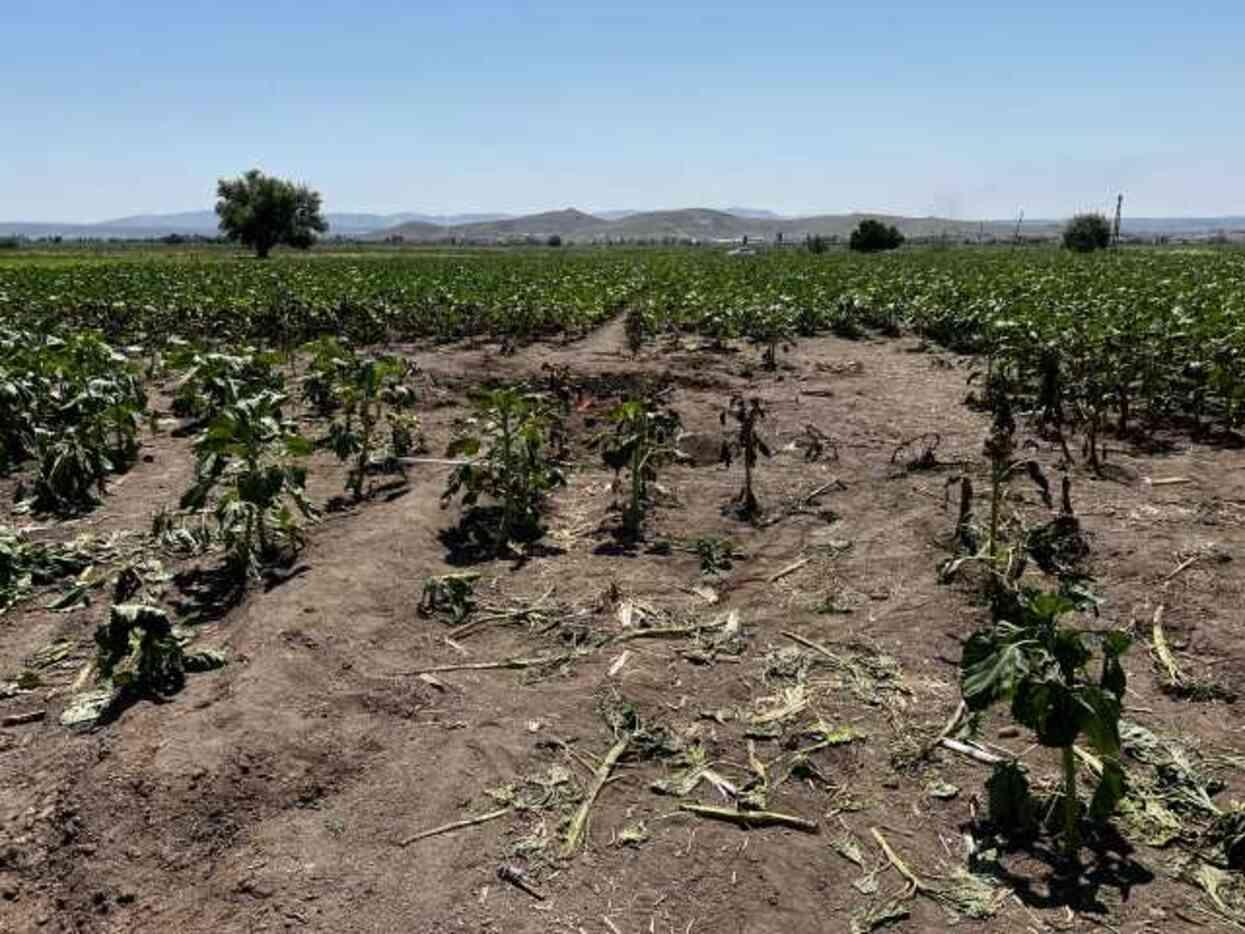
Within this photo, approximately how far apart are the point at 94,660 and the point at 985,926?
13.3 feet

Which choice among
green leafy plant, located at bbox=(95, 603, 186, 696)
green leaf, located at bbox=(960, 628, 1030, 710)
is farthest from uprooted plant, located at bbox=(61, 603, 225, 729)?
green leaf, located at bbox=(960, 628, 1030, 710)

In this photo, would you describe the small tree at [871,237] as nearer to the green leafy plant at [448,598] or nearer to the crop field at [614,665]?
the crop field at [614,665]

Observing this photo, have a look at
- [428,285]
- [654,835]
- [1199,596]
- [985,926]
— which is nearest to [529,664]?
[654,835]

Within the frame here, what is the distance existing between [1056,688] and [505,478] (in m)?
4.13

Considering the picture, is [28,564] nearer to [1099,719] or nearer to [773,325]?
[1099,719]

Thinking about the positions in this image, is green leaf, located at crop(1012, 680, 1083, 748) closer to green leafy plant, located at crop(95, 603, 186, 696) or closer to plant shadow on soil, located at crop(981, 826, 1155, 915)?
plant shadow on soil, located at crop(981, 826, 1155, 915)

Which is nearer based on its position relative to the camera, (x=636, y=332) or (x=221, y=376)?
(x=221, y=376)

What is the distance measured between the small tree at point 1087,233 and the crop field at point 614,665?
61.3 metres

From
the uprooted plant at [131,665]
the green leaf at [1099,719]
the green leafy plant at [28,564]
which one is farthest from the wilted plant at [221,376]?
the green leaf at [1099,719]

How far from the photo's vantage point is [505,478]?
6820 mm

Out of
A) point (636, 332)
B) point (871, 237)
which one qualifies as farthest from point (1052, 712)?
point (871, 237)

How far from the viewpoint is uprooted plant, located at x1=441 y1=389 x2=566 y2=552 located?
264 inches

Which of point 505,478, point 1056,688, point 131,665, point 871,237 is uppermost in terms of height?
point 871,237

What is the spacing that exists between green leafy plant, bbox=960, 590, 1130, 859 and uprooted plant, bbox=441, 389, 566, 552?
3670mm
